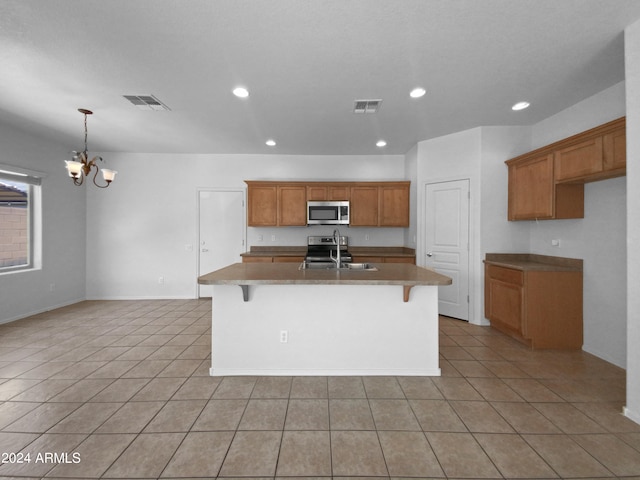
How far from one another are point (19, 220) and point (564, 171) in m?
7.44

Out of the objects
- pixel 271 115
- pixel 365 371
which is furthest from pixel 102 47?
pixel 365 371

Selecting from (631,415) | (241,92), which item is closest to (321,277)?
(241,92)

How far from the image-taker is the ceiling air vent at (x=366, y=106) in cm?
304

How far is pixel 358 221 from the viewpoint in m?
4.92

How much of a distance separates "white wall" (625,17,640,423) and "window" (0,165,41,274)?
22.9 ft

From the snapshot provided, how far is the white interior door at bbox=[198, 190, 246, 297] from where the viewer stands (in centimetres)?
519

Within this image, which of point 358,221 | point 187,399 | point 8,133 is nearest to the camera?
point 187,399

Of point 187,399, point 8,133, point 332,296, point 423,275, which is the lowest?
point 187,399

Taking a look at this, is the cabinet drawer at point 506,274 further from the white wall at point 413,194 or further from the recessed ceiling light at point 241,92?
the recessed ceiling light at point 241,92

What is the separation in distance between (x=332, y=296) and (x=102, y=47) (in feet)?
9.38

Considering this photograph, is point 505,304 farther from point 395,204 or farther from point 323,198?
point 323,198

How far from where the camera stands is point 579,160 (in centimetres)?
272

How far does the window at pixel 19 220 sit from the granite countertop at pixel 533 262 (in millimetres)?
6988

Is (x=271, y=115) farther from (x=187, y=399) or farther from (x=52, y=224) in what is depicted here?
(x=52, y=224)
